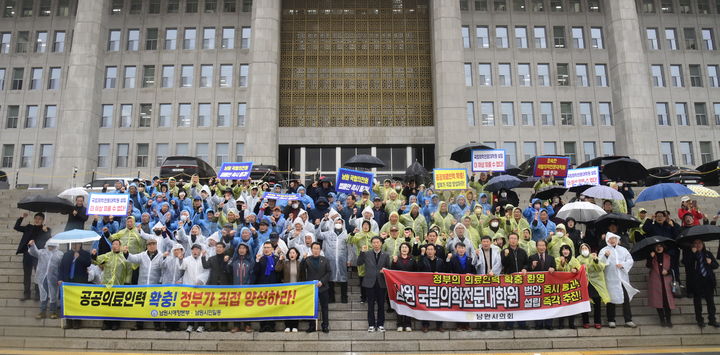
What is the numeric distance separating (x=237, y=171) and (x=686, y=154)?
3848 centimetres

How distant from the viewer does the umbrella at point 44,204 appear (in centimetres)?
1210

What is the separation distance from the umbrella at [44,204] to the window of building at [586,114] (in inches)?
1494

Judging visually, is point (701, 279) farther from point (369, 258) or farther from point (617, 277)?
point (369, 258)

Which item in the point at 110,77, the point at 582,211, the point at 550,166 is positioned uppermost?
the point at 110,77

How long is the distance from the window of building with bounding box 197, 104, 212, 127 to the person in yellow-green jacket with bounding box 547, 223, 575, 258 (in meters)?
33.5

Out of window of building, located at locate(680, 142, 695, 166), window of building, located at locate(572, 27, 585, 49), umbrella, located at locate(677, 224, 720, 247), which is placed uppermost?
window of building, located at locate(572, 27, 585, 49)

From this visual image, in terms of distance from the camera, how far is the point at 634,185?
75.7 ft

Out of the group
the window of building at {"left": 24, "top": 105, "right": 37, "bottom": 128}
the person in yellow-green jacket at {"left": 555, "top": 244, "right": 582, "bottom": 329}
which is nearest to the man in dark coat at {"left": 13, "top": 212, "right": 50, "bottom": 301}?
the person in yellow-green jacket at {"left": 555, "top": 244, "right": 582, "bottom": 329}

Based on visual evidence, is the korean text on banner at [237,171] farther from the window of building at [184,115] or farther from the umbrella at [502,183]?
the window of building at [184,115]

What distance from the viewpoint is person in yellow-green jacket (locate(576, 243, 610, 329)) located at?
10172mm

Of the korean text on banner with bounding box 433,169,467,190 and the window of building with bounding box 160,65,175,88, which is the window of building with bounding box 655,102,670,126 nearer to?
the korean text on banner with bounding box 433,169,467,190

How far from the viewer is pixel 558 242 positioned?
1084cm

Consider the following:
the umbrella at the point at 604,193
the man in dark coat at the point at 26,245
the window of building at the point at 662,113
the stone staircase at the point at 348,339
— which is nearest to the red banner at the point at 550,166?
the umbrella at the point at 604,193

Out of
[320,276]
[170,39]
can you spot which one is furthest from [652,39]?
[320,276]
